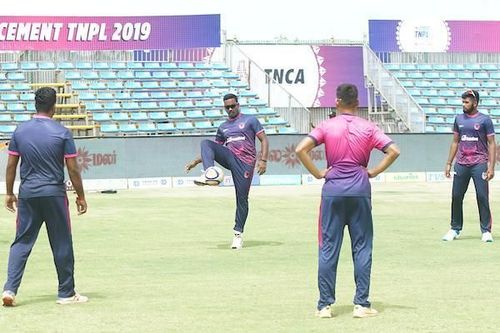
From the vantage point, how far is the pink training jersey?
8.73 metres

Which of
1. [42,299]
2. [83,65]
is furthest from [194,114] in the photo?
[42,299]

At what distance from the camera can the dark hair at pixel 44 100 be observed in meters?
9.46

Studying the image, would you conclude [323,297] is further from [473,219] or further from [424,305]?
[473,219]

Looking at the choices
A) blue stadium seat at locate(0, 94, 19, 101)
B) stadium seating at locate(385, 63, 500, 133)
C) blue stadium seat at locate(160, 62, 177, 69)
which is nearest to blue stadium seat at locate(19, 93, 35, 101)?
blue stadium seat at locate(0, 94, 19, 101)

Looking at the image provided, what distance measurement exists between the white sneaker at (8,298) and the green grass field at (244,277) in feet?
0.29

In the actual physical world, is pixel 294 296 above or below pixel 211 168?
below

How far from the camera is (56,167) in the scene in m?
9.47

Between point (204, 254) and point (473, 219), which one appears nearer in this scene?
point (204, 254)

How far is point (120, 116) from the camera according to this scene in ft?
116

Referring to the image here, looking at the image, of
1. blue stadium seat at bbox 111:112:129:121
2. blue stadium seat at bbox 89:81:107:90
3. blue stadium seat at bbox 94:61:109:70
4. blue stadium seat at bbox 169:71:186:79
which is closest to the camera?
blue stadium seat at bbox 111:112:129:121

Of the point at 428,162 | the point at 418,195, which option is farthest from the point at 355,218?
the point at 428,162

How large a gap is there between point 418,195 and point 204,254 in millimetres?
13048

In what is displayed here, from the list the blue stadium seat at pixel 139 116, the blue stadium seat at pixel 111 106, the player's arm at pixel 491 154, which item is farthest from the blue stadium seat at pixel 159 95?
the player's arm at pixel 491 154

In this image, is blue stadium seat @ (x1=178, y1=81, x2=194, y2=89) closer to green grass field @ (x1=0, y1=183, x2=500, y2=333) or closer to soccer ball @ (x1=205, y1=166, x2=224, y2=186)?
green grass field @ (x1=0, y1=183, x2=500, y2=333)
